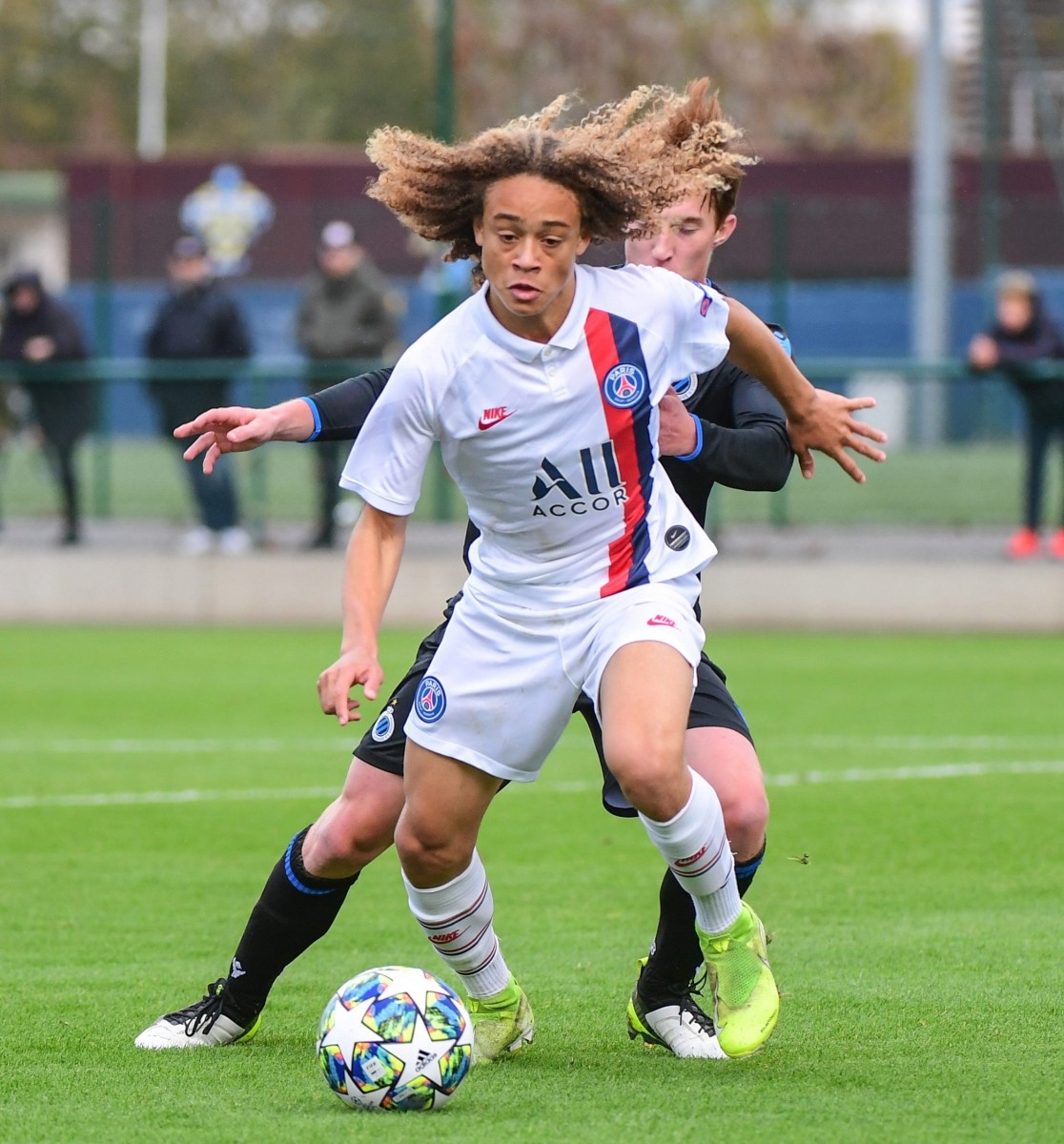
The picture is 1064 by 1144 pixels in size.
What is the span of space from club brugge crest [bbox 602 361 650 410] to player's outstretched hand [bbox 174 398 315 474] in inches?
25.3

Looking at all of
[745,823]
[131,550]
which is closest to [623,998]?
[745,823]

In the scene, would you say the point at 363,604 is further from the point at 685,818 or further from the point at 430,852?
the point at 685,818

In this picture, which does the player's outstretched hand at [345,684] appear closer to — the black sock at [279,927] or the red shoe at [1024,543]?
the black sock at [279,927]

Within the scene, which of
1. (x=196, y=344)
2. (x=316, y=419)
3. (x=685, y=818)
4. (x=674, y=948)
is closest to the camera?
(x=685, y=818)

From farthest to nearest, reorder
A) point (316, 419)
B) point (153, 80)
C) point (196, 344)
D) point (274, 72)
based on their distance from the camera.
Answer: point (274, 72), point (153, 80), point (196, 344), point (316, 419)

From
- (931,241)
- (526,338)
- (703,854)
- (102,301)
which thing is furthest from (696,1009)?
(931,241)

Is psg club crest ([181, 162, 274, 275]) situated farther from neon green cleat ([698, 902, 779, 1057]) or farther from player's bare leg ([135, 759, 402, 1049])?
neon green cleat ([698, 902, 779, 1057])

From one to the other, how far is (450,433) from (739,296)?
43.4 ft

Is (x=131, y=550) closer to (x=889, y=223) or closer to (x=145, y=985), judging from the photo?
(x=889, y=223)

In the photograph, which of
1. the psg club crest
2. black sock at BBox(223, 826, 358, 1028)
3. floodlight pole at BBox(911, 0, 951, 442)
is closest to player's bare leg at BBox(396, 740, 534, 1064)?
black sock at BBox(223, 826, 358, 1028)

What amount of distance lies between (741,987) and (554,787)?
4304 millimetres

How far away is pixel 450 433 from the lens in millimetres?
4512

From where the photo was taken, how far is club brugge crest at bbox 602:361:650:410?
4527 millimetres

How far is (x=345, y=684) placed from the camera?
430 centimetres
